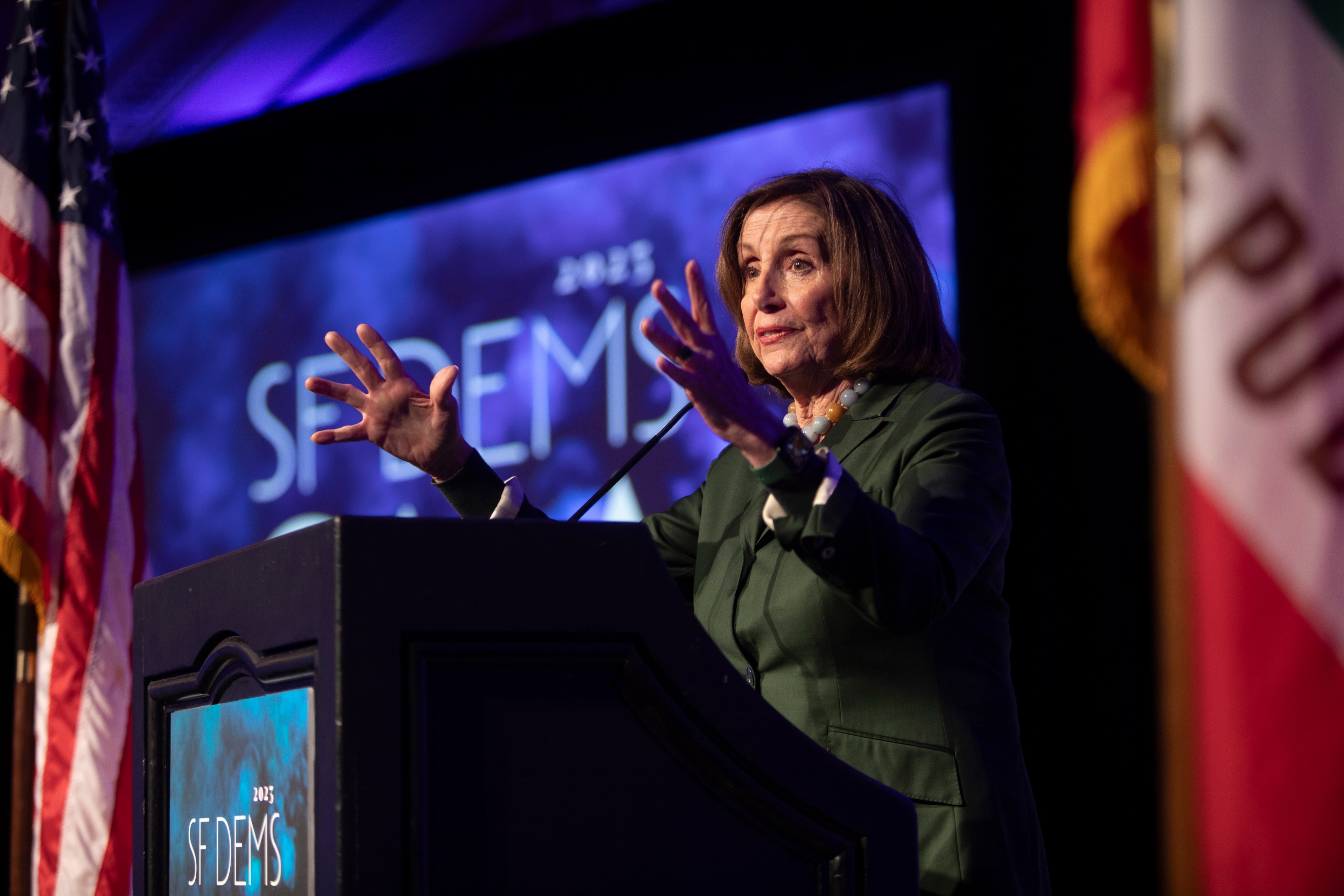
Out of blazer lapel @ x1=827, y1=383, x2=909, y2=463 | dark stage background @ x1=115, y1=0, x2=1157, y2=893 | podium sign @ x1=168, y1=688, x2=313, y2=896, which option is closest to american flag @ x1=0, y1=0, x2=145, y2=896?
dark stage background @ x1=115, y1=0, x2=1157, y2=893

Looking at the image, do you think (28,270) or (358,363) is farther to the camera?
(28,270)

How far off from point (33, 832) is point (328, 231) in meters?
2.18

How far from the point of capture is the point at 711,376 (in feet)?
3.52

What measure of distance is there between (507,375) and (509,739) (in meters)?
3.06

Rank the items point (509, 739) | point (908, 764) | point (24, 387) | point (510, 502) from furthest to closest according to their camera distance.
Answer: point (24, 387) < point (510, 502) < point (908, 764) < point (509, 739)

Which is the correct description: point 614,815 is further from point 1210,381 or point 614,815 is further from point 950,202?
point 950,202

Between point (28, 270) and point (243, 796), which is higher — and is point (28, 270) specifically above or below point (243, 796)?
above

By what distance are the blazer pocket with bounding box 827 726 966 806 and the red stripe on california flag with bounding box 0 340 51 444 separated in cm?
239

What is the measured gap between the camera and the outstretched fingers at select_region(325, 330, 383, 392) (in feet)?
5.08

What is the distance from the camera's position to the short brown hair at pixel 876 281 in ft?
5.17

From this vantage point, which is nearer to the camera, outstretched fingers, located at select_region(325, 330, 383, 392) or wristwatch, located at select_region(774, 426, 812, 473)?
wristwatch, located at select_region(774, 426, 812, 473)

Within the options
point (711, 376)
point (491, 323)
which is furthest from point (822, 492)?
point (491, 323)

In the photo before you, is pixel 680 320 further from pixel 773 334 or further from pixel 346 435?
pixel 346 435

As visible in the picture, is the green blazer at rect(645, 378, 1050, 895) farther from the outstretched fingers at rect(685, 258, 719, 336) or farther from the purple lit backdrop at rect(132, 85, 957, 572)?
the purple lit backdrop at rect(132, 85, 957, 572)
